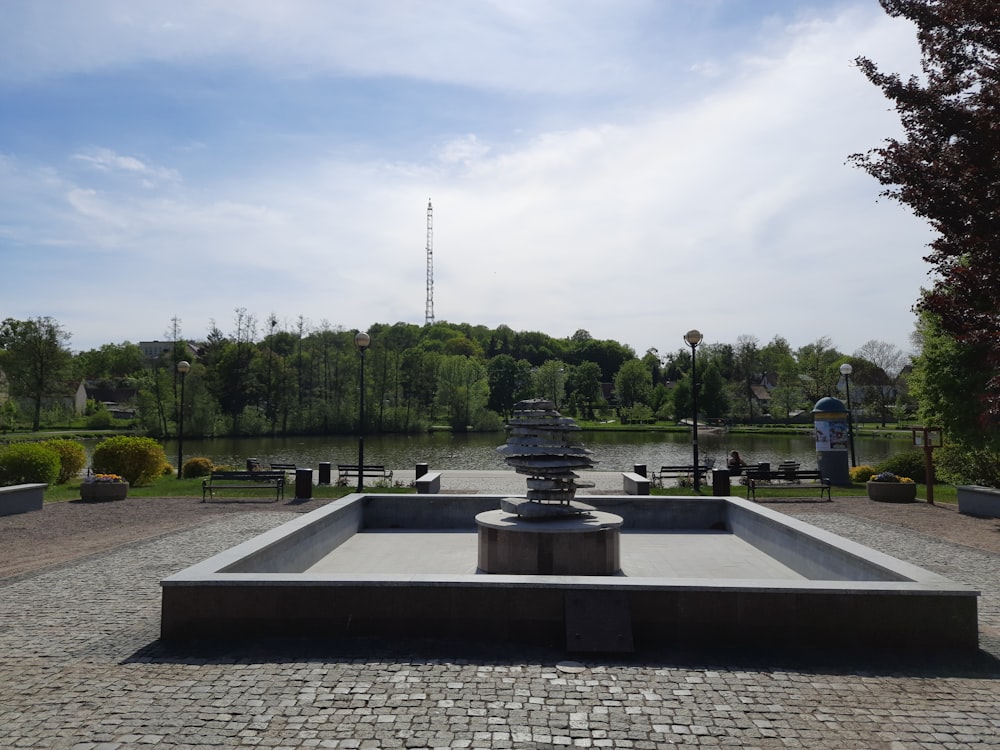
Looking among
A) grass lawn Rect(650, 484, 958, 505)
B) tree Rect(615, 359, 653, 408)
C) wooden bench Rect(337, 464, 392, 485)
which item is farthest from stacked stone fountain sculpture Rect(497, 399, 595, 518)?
tree Rect(615, 359, 653, 408)

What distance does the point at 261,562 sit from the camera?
779cm

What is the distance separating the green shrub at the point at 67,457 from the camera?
2083 centimetres

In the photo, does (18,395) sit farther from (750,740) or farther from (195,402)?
(750,740)

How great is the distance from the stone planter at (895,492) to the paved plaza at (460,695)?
10.6 meters

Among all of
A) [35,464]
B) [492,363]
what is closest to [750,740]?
[35,464]

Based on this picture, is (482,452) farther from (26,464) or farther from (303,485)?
(26,464)

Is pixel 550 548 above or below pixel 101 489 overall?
above

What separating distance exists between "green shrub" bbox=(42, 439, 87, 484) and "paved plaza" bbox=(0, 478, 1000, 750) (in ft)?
52.9

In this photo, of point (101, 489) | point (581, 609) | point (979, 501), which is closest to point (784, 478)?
point (979, 501)

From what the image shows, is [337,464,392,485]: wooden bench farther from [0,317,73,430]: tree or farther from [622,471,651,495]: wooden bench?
[0,317,73,430]: tree

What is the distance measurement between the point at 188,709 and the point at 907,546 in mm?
11111

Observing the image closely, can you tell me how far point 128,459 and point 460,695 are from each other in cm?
1869

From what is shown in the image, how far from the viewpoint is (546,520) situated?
9.02m

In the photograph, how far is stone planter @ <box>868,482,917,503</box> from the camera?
16688 millimetres
